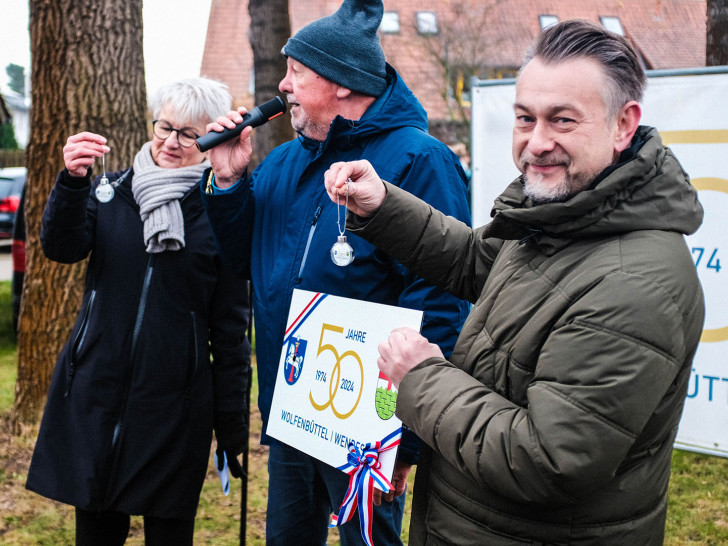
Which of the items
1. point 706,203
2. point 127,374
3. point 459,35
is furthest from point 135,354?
point 459,35

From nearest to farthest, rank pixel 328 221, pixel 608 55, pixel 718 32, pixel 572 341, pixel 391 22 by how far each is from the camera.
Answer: pixel 572 341
pixel 608 55
pixel 328 221
pixel 718 32
pixel 391 22

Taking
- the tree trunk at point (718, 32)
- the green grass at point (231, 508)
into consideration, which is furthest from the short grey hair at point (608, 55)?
the tree trunk at point (718, 32)

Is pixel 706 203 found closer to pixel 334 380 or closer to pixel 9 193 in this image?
pixel 334 380

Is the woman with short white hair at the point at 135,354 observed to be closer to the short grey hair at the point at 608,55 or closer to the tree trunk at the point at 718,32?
the short grey hair at the point at 608,55

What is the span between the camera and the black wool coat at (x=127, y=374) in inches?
98.1

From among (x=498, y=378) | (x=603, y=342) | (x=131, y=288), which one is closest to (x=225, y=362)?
(x=131, y=288)

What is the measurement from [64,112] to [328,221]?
2.73 meters

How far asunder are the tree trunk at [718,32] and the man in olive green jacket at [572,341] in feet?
11.9

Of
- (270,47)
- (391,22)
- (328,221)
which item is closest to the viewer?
(328,221)

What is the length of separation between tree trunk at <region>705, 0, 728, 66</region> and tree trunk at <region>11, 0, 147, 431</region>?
3.59 meters

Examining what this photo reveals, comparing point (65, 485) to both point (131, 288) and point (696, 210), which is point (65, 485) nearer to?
point (131, 288)

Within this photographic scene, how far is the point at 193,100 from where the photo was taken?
2684 mm

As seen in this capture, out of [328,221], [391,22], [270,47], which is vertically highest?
[391,22]

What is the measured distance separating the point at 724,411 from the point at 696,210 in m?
2.47
